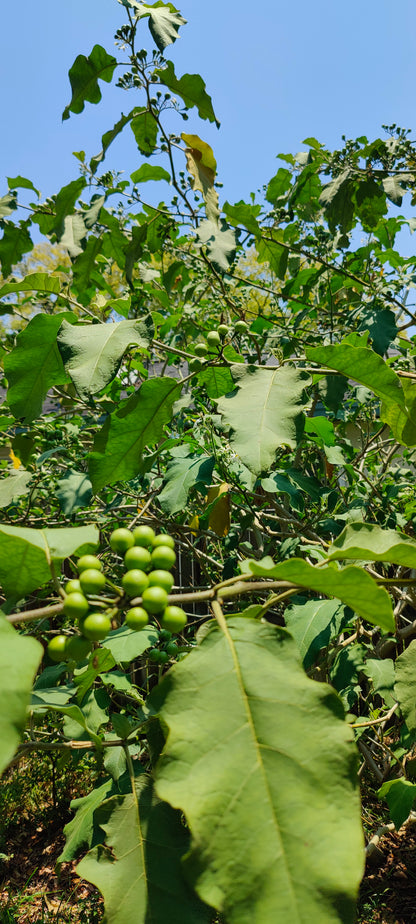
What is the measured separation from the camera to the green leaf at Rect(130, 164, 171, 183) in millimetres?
2364

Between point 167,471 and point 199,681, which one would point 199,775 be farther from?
point 167,471

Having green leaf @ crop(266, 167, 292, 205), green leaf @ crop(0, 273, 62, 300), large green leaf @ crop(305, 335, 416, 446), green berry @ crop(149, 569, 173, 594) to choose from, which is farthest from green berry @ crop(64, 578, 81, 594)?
green leaf @ crop(266, 167, 292, 205)

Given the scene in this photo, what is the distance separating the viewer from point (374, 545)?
3.11ft

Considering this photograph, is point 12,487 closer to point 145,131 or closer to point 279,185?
point 145,131

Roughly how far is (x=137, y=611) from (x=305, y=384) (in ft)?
2.14

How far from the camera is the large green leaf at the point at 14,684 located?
1.66ft

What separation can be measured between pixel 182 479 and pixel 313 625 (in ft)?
2.53

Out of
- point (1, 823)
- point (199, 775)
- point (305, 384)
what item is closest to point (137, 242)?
point (305, 384)

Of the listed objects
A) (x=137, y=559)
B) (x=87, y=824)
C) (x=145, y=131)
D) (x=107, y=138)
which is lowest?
(x=87, y=824)

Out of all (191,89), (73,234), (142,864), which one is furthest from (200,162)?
(142,864)

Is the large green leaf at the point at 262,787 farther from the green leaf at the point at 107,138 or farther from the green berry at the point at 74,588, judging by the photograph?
the green leaf at the point at 107,138

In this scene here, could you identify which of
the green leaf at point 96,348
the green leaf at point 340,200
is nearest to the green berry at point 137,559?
the green leaf at point 96,348

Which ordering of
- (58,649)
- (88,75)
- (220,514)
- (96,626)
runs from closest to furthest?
(96,626) → (58,649) → (88,75) → (220,514)

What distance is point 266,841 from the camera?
57 cm
